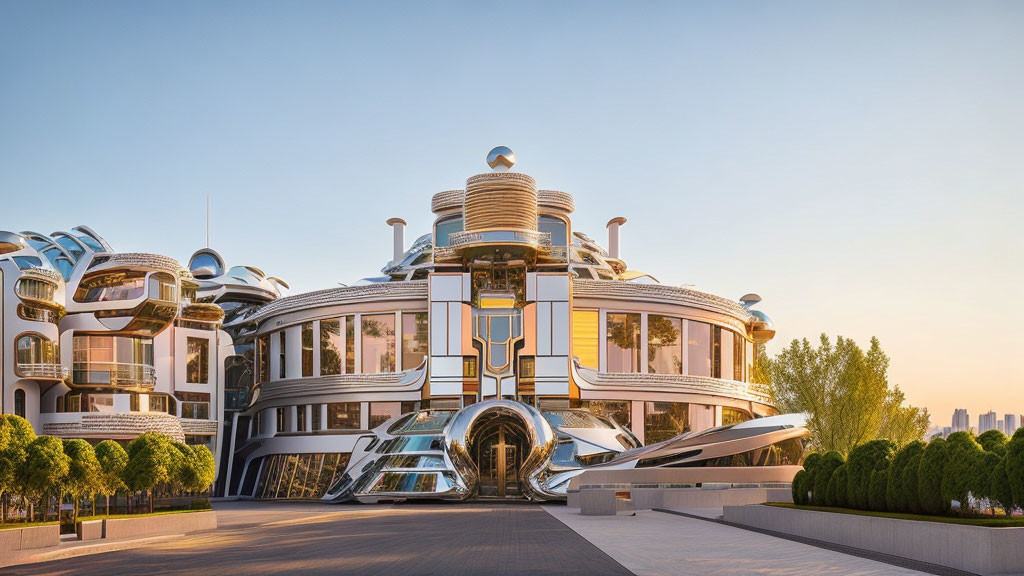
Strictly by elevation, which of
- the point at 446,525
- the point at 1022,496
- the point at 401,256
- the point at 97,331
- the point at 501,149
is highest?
the point at 501,149

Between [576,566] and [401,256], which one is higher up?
[401,256]

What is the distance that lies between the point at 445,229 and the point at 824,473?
143ft

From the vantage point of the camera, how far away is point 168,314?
57.2 m

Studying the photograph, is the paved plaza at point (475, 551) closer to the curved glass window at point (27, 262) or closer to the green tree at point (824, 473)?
the green tree at point (824, 473)

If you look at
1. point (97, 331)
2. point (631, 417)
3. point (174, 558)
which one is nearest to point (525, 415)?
point (631, 417)

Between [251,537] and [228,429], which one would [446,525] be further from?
[228,429]

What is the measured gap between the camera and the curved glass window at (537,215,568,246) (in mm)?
66562

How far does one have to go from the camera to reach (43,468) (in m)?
26.0

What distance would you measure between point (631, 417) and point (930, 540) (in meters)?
41.1

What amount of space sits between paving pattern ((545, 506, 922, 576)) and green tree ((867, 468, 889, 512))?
1699 mm

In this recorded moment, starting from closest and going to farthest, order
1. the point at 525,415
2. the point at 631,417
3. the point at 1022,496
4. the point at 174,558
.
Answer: the point at 1022,496
the point at 174,558
the point at 525,415
the point at 631,417

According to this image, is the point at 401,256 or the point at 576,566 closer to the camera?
the point at 576,566

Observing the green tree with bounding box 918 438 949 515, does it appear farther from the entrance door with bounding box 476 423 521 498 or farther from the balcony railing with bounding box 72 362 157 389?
the balcony railing with bounding box 72 362 157 389

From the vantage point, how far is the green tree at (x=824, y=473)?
2702 centimetres
